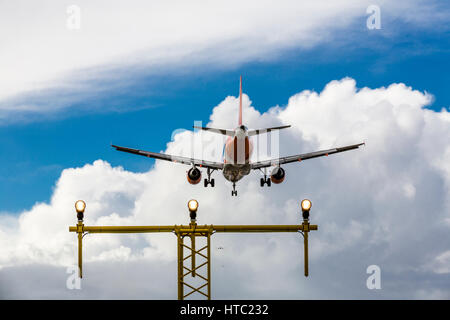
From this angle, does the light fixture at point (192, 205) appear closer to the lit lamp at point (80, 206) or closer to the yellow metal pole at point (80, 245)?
the lit lamp at point (80, 206)

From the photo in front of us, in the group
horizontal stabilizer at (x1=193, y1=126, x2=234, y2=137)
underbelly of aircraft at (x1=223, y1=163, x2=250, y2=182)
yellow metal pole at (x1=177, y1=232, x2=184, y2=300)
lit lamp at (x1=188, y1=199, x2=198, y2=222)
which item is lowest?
yellow metal pole at (x1=177, y1=232, x2=184, y2=300)

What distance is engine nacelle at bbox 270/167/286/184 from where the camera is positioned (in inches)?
3066

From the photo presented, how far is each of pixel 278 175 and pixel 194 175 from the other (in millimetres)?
9530

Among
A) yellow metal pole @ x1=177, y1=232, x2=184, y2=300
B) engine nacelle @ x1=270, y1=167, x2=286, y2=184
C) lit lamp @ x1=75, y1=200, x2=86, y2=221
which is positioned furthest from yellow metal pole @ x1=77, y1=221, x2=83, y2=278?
engine nacelle @ x1=270, y1=167, x2=286, y2=184

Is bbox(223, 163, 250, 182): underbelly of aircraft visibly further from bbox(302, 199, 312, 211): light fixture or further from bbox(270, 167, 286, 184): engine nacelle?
bbox(302, 199, 312, 211): light fixture

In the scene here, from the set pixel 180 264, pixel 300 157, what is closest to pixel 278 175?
pixel 300 157

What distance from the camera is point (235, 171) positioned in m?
71.8

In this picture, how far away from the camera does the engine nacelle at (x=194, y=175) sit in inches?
3019

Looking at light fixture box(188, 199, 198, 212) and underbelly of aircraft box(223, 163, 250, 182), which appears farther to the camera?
underbelly of aircraft box(223, 163, 250, 182)

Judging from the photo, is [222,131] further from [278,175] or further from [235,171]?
[278,175]
